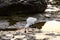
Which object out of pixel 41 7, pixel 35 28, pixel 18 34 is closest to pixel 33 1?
pixel 41 7

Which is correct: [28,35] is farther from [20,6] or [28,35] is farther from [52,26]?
[20,6]

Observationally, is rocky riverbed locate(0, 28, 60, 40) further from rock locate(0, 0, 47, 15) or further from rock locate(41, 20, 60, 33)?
rock locate(0, 0, 47, 15)

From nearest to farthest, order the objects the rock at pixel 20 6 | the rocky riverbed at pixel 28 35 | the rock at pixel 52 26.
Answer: the rocky riverbed at pixel 28 35 → the rock at pixel 52 26 → the rock at pixel 20 6

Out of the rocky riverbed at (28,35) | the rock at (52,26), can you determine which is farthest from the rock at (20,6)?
the rocky riverbed at (28,35)

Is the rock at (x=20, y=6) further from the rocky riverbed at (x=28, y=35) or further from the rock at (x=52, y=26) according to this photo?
the rocky riverbed at (x=28, y=35)

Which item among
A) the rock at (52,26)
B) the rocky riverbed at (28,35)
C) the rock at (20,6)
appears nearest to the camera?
the rocky riverbed at (28,35)

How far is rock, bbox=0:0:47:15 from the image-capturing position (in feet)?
11.2

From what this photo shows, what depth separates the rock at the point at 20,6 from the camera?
343 centimetres

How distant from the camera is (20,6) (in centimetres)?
346

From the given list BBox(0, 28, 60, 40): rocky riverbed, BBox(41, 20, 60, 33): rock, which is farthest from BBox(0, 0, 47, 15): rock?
BBox(0, 28, 60, 40): rocky riverbed

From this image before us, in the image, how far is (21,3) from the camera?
3467 millimetres

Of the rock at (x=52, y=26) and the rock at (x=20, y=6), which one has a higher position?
the rock at (x=20, y=6)

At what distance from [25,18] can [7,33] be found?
2.52 ft

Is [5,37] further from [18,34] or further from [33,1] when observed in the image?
[33,1]
